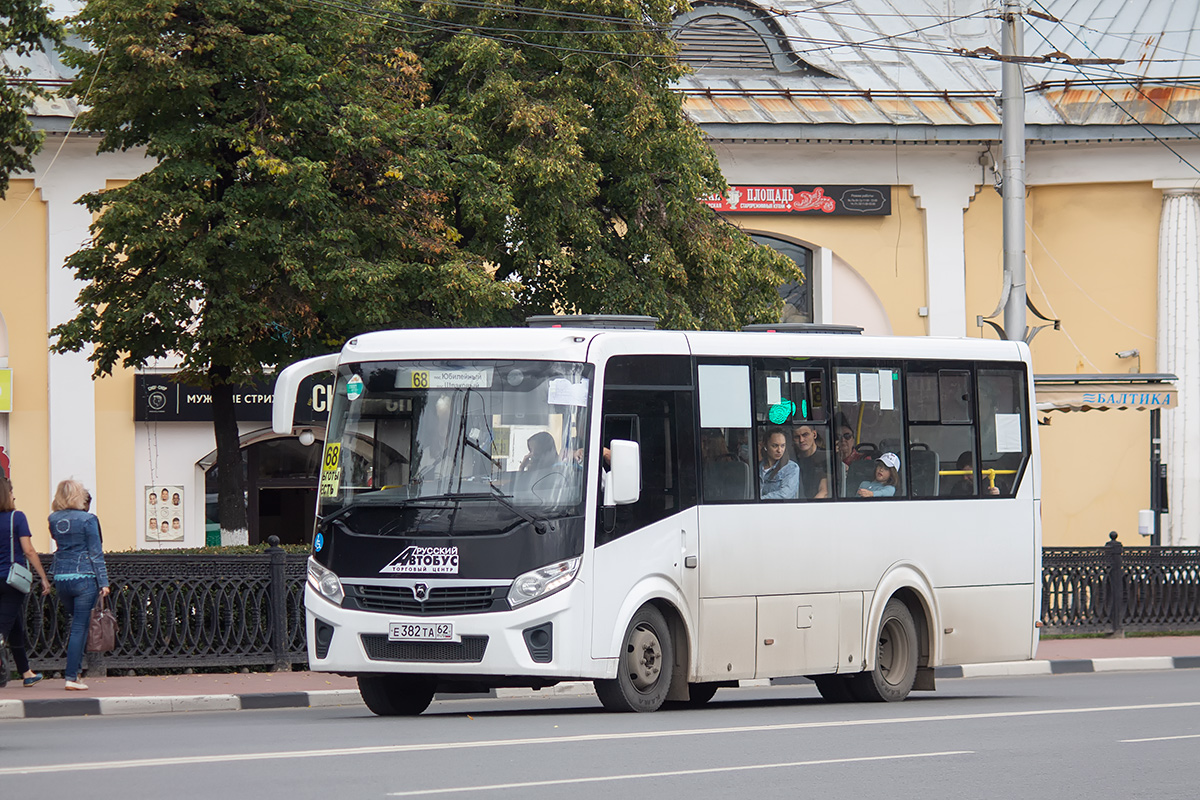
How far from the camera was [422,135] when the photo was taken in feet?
64.5

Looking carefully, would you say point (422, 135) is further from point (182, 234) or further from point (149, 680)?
point (149, 680)

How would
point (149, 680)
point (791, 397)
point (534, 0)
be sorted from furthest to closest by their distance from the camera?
point (534, 0)
point (149, 680)
point (791, 397)

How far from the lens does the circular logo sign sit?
13844mm

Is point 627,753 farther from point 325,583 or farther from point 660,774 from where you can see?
point 325,583

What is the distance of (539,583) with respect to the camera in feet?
39.3

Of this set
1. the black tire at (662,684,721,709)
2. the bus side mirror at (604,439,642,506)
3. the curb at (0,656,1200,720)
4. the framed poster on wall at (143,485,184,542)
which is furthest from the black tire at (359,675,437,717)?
the framed poster on wall at (143,485,184,542)

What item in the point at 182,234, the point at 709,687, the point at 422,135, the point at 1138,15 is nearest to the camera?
the point at 709,687

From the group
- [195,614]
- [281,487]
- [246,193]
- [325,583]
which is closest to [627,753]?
[325,583]

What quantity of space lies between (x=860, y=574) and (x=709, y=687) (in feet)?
5.48

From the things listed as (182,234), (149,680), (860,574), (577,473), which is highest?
(182,234)

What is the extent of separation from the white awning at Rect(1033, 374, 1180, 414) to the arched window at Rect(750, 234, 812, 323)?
766cm

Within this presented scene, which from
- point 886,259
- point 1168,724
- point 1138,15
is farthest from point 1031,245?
point 1168,724

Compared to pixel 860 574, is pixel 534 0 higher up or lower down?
higher up

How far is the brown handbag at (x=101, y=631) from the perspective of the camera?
15.2 m
